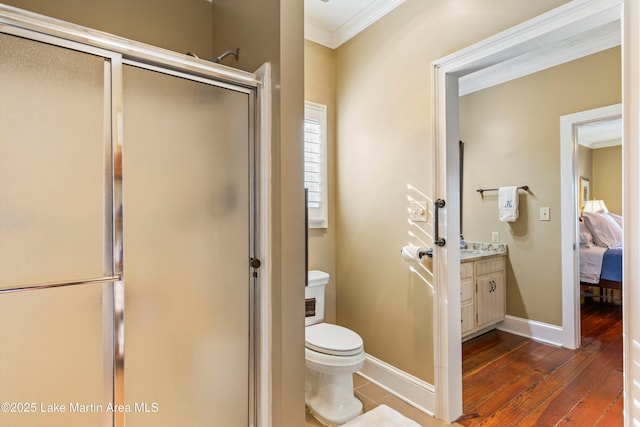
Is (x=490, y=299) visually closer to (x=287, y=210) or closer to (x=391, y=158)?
(x=391, y=158)

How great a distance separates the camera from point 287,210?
145 cm

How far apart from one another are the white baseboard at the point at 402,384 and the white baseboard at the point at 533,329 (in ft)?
5.82

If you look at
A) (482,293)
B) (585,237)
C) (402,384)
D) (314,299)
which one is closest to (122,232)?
(314,299)

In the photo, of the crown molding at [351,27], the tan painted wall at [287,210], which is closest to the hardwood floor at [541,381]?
the tan painted wall at [287,210]

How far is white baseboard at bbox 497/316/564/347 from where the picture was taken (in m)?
2.99

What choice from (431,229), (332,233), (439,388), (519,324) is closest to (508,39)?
(431,229)

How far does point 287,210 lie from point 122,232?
666 mm

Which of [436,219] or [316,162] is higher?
[316,162]

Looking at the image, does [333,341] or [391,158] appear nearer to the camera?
[333,341]

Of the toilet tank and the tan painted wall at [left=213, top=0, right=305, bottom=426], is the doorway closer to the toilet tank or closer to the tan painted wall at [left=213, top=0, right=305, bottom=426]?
the toilet tank

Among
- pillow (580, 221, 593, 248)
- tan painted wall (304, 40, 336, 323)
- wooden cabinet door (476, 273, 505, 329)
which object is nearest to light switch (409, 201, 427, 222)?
tan painted wall (304, 40, 336, 323)

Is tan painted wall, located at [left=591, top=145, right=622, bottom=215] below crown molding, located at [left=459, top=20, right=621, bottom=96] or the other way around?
below

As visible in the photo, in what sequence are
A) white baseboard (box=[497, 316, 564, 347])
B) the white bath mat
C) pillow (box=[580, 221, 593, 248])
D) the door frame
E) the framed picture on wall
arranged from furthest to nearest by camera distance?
the framed picture on wall → pillow (box=[580, 221, 593, 248]) → white baseboard (box=[497, 316, 564, 347]) → the white bath mat → the door frame

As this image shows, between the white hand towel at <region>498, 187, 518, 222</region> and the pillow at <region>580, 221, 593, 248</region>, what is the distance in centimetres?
172
